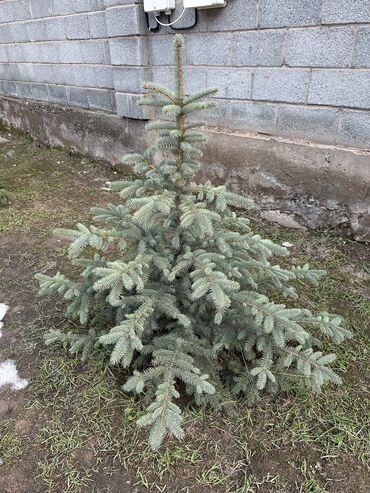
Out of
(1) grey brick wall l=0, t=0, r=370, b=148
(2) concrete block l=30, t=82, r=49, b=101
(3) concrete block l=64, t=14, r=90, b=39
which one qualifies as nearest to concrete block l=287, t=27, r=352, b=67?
(1) grey brick wall l=0, t=0, r=370, b=148

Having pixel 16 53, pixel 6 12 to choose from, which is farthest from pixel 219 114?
pixel 6 12

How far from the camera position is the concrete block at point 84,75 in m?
4.64

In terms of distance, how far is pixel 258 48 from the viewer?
3115 millimetres

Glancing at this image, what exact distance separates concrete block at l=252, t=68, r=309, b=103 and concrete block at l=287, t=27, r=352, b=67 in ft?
0.26

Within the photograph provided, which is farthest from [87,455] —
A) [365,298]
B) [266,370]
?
[365,298]

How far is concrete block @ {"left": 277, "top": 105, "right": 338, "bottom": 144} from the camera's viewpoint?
297 cm

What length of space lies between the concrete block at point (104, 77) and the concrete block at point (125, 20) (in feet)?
1.46

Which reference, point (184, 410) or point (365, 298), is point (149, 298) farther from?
point (365, 298)

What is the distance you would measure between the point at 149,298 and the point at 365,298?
1.63 meters

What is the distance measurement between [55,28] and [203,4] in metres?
2.54

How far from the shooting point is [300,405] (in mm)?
1938

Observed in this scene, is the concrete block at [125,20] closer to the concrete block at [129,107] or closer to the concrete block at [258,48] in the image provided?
the concrete block at [129,107]

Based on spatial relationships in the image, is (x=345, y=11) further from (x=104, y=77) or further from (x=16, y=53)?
(x=16, y=53)

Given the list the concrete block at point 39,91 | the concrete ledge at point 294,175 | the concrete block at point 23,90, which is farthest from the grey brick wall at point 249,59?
the concrete block at point 23,90
